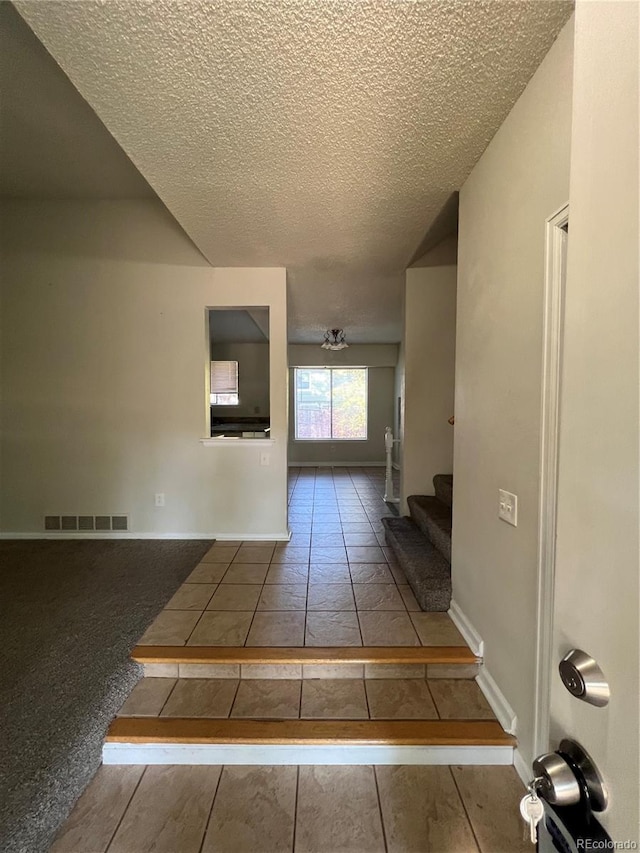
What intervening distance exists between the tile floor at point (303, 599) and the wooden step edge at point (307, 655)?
43 millimetres

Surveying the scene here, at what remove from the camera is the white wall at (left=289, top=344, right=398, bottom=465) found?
22.8 feet

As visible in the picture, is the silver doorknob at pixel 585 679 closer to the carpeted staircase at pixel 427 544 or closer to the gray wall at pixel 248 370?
the carpeted staircase at pixel 427 544

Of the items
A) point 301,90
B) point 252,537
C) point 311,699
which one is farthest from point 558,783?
point 252,537

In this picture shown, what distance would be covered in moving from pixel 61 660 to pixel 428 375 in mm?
3071

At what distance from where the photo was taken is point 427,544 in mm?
2547

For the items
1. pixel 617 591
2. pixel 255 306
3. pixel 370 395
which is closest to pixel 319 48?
pixel 617 591

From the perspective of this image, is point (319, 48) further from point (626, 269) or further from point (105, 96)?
point (626, 269)

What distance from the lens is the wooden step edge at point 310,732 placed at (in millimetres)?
1351

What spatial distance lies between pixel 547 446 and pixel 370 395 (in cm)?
609

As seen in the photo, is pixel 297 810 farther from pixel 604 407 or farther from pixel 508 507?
pixel 604 407

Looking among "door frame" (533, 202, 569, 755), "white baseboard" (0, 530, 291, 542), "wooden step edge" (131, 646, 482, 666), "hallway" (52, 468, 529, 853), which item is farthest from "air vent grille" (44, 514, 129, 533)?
"door frame" (533, 202, 569, 755)

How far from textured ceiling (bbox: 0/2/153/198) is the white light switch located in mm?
2962

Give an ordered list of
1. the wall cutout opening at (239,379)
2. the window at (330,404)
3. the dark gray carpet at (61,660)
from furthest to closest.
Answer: the window at (330,404) → the wall cutout opening at (239,379) → the dark gray carpet at (61,660)

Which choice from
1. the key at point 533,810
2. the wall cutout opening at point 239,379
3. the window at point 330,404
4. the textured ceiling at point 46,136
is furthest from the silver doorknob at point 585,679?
the window at point 330,404
